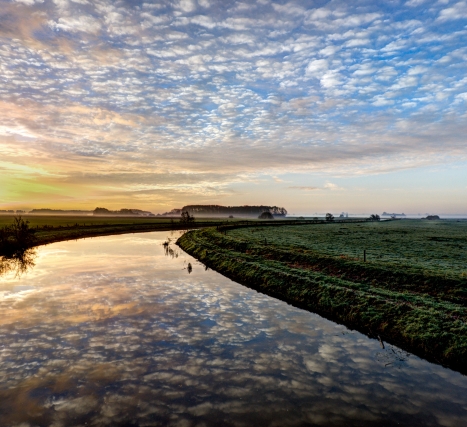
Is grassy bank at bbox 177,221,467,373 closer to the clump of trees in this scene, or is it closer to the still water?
the still water

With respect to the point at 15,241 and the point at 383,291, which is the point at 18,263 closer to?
the point at 15,241

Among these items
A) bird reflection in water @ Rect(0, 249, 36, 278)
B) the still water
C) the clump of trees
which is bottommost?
the still water

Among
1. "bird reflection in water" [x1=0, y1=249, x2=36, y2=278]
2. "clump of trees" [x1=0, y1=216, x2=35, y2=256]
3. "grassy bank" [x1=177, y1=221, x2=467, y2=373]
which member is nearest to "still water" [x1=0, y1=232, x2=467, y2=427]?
"grassy bank" [x1=177, y1=221, x2=467, y2=373]

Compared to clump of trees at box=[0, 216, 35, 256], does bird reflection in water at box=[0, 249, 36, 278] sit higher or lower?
lower

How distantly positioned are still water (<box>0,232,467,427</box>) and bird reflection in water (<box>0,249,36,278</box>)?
11780mm

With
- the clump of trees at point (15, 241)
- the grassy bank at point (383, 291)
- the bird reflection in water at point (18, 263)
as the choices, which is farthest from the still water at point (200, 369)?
the clump of trees at point (15, 241)

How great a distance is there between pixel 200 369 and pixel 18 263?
34.8 metres

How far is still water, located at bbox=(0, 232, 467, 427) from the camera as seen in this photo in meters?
10.1

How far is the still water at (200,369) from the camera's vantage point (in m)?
10.1

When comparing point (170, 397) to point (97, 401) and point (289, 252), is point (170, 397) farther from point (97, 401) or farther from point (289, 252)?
point (289, 252)

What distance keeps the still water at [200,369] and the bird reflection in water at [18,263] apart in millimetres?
11780

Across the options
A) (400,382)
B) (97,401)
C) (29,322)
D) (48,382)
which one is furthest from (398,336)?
(29,322)

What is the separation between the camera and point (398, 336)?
16.9 metres

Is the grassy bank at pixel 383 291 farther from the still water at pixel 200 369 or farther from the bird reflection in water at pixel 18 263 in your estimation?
the bird reflection in water at pixel 18 263
